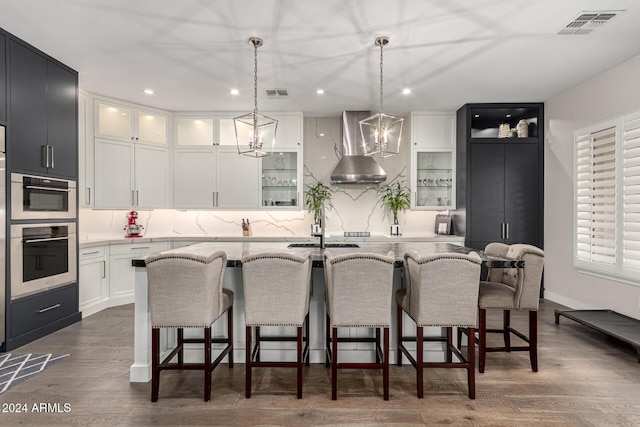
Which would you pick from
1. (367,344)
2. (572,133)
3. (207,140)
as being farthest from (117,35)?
(572,133)

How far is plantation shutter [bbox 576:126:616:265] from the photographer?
3770mm

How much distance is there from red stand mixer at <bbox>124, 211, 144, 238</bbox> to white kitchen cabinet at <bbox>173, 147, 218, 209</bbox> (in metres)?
0.56

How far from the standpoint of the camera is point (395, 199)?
523cm

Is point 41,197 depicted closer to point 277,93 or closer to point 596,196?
point 277,93

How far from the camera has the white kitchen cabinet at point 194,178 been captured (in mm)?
5199

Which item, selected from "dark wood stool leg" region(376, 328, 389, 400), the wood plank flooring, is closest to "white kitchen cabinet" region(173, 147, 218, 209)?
the wood plank flooring

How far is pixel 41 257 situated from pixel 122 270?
3.99 feet

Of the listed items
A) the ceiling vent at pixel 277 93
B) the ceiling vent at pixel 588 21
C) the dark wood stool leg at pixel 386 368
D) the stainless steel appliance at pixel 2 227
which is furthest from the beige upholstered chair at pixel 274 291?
the ceiling vent at pixel 588 21

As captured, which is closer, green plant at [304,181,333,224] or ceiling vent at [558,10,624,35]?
ceiling vent at [558,10,624,35]

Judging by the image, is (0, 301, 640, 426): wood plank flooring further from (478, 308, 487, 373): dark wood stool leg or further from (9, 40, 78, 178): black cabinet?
(9, 40, 78, 178): black cabinet

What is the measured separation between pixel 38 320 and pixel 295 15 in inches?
143

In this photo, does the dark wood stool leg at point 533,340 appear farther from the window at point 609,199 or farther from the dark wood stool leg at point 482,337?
the window at point 609,199

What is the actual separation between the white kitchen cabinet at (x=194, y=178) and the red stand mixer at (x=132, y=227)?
1.83 feet

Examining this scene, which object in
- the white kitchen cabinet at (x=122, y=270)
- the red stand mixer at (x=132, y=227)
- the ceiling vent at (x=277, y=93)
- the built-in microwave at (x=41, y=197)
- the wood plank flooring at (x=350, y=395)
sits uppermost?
the ceiling vent at (x=277, y=93)
